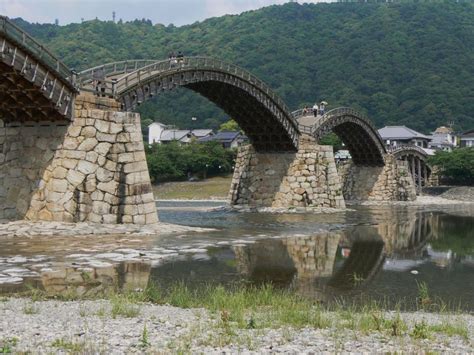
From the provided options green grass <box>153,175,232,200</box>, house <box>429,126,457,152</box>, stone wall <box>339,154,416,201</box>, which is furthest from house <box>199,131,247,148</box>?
house <box>429,126,457,152</box>

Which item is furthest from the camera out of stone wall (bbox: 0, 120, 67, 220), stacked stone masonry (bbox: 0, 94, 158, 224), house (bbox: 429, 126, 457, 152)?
house (bbox: 429, 126, 457, 152)

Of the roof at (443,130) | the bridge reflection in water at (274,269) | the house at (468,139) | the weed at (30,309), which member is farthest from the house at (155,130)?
the weed at (30,309)

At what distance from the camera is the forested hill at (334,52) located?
382ft

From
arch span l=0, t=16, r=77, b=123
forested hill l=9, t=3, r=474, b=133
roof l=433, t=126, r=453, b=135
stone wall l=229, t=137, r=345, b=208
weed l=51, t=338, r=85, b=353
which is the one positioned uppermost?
forested hill l=9, t=3, r=474, b=133

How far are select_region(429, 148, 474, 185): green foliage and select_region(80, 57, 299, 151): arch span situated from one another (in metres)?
35.6

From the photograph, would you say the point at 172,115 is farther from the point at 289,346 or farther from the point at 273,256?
the point at 289,346

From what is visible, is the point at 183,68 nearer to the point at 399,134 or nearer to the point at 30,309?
the point at 30,309

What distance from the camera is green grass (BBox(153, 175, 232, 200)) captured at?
216ft

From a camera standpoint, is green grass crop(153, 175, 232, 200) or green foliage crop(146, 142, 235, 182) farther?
green foliage crop(146, 142, 235, 182)

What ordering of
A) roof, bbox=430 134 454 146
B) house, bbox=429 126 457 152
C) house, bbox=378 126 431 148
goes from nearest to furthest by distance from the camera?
house, bbox=378 126 431 148, house, bbox=429 126 457 152, roof, bbox=430 134 454 146

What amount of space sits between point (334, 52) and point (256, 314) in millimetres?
135907

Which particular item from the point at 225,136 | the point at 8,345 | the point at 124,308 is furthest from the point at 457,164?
the point at 8,345

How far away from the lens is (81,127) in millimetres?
23250

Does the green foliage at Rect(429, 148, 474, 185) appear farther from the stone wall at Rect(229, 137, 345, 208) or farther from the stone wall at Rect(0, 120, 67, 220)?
the stone wall at Rect(0, 120, 67, 220)
